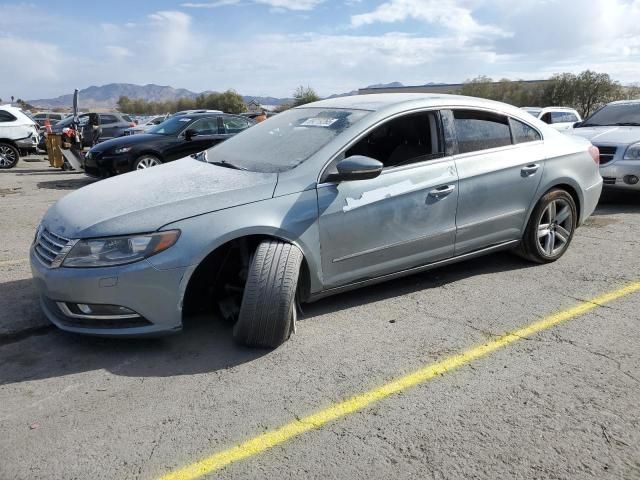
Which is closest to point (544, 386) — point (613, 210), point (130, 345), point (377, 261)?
point (377, 261)

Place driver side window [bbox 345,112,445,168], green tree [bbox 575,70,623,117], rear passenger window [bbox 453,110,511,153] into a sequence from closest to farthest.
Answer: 1. driver side window [bbox 345,112,445,168]
2. rear passenger window [bbox 453,110,511,153]
3. green tree [bbox 575,70,623,117]

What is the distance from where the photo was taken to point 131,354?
3.42 metres

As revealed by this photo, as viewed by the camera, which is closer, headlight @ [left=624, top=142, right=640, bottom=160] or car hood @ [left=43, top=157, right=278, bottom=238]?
car hood @ [left=43, top=157, right=278, bottom=238]

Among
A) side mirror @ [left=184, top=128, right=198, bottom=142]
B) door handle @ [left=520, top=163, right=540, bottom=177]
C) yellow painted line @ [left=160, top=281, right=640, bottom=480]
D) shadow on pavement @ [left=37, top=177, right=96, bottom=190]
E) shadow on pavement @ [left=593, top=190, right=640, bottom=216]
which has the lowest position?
shadow on pavement @ [left=593, top=190, right=640, bottom=216]

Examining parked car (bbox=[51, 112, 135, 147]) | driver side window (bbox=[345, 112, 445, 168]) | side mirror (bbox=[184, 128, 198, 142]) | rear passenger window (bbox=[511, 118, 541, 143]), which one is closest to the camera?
driver side window (bbox=[345, 112, 445, 168])

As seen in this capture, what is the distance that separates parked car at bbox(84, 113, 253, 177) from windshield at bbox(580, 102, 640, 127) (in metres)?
7.29

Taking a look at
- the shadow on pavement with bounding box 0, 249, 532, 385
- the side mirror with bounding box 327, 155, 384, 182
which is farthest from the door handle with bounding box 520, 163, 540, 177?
the shadow on pavement with bounding box 0, 249, 532, 385

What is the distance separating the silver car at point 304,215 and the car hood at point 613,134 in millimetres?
3469

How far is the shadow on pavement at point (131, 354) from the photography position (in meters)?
3.23

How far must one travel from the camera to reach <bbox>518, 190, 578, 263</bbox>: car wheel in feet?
Answer: 16.2

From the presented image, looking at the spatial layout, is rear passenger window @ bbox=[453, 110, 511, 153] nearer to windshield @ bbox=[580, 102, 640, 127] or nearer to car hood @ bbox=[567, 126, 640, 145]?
car hood @ bbox=[567, 126, 640, 145]

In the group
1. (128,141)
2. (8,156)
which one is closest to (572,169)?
(128,141)

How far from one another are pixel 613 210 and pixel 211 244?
6785 mm

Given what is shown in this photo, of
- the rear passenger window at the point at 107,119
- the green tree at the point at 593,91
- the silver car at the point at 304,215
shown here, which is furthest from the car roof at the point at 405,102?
the green tree at the point at 593,91
